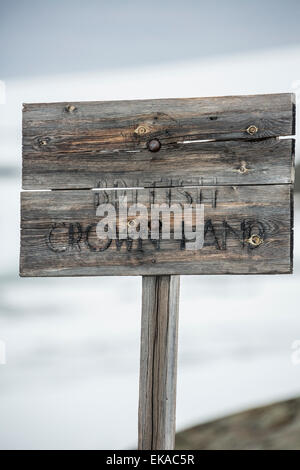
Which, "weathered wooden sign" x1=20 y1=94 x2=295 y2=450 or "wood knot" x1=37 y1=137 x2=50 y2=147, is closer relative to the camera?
"weathered wooden sign" x1=20 y1=94 x2=295 y2=450

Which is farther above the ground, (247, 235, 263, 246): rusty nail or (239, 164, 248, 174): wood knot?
(239, 164, 248, 174): wood knot

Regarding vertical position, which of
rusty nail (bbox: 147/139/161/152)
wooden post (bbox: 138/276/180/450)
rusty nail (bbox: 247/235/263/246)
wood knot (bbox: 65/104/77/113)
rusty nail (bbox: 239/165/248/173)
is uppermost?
wood knot (bbox: 65/104/77/113)

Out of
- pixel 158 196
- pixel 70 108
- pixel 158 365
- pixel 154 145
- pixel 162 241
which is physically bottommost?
pixel 158 365

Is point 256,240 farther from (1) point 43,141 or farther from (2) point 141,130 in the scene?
(1) point 43,141

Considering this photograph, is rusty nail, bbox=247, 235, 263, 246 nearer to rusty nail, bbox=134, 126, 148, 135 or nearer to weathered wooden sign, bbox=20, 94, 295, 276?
weathered wooden sign, bbox=20, 94, 295, 276

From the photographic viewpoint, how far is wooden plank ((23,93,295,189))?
64.9 inches

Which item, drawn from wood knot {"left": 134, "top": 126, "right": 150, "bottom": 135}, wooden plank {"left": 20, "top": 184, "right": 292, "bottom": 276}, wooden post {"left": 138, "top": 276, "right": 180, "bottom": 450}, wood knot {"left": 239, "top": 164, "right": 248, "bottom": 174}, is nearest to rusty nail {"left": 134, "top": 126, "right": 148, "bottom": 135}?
wood knot {"left": 134, "top": 126, "right": 150, "bottom": 135}

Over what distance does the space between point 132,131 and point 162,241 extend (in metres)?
0.31

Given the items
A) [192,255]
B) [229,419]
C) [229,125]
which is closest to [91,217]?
[192,255]

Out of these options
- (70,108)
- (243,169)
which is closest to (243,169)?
(243,169)

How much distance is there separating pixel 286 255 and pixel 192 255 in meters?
0.24

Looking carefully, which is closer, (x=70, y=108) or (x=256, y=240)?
(x=256, y=240)

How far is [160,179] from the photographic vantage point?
5.55 ft

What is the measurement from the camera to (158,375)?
1.72m
